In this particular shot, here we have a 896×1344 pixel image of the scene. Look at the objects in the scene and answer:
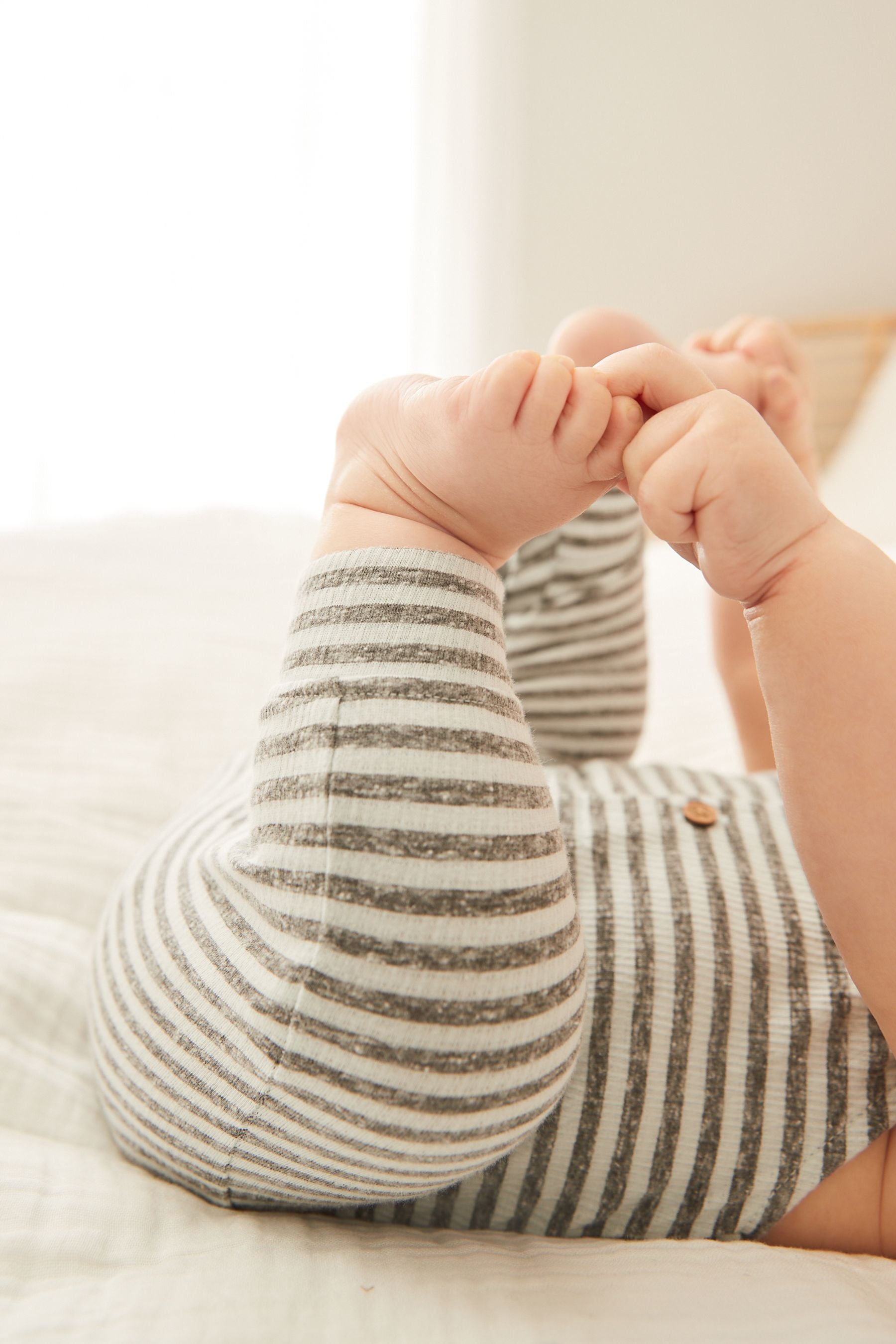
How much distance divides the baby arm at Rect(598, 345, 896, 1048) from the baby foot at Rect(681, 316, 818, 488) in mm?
347

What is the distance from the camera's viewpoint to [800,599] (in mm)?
405

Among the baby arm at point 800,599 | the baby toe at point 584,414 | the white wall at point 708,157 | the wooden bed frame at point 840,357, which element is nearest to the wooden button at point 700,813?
the baby arm at point 800,599

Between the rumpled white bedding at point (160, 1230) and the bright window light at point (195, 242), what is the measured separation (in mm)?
1129

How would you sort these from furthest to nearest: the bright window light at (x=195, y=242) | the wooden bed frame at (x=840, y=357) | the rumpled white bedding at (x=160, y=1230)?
1. the wooden bed frame at (x=840, y=357)
2. the bright window light at (x=195, y=242)
3. the rumpled white bedding at (x=160, y=1230)

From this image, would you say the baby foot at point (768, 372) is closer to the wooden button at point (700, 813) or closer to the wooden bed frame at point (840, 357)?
the wooden button at point (700, 813)

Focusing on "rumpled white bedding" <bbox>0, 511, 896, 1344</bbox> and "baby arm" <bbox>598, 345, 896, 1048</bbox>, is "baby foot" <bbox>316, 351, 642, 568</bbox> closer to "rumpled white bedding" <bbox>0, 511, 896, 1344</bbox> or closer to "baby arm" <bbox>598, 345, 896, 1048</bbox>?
"baby arm" <bbox>598, 345, 896, 1048</bbox>

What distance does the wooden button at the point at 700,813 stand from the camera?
550mm

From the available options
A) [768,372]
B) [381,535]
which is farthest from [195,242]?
[381,535]

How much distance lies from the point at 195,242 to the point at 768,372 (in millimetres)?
1702

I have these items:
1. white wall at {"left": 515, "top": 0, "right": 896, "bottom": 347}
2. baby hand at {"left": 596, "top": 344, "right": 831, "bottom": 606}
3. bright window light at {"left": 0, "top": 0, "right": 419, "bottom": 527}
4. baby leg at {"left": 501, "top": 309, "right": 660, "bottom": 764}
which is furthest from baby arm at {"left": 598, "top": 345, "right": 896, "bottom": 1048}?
white wall at {"left": 515, "top": 0, "right": 896, "bottom": 347}

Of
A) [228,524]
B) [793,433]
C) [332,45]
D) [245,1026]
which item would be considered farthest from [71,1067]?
[332,45]

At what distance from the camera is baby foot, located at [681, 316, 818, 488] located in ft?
2.48

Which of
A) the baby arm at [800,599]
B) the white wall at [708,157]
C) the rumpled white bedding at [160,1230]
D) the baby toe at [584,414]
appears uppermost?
the white wall at [708,157]

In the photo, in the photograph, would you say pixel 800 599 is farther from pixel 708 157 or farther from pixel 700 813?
pixel 708 157
